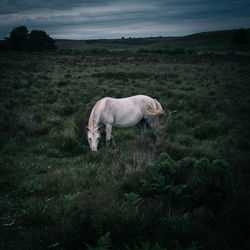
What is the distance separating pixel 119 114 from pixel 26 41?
69483mm

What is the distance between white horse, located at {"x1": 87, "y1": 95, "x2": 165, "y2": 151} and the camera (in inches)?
224

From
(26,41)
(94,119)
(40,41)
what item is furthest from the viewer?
(40,41)

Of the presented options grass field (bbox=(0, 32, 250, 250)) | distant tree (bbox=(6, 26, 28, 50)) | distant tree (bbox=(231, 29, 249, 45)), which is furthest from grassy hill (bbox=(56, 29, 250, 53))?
grass field (bbox=(0, 32, 250, 250))

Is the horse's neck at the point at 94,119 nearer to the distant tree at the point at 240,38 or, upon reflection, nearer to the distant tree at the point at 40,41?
the distant tree at the point at 40,41

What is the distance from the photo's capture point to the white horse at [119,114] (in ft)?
18.7

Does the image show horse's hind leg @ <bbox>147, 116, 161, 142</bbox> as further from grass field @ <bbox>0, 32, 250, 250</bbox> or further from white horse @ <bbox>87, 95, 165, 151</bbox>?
grass field @ <bbox>0, 32, 250, 250</bbox>

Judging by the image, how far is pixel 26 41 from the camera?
63.8 metres

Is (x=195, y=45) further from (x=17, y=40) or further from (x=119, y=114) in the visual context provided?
(x=119, y=114)

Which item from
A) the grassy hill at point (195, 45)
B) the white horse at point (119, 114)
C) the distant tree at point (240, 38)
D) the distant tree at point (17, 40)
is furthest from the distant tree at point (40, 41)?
the white horse at point (119, 114)

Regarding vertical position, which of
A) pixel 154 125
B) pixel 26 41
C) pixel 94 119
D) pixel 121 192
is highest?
pixel 26 41

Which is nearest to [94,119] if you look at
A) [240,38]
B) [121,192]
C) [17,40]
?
[121,192]

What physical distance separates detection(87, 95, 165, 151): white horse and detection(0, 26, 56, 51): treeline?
212 ft

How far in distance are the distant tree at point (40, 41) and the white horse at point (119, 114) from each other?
67.6 m

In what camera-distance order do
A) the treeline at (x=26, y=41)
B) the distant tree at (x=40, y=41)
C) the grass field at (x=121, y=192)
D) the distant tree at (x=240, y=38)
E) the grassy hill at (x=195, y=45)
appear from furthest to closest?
the distant tree at (x=240, y=38) < the grassy hill at (x=195, y=45) < the distant tree at (x=40, y=41) < the treeline at (x=26, y=41) < the grass field at (x=121, y=192)
